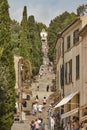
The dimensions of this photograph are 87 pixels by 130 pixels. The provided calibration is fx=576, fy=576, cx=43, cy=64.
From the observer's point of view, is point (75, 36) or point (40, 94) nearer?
point (75, 36)

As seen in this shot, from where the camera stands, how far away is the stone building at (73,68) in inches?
1528

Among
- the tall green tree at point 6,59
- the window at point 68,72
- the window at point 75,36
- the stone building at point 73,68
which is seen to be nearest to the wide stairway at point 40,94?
the stone building at point 73,68

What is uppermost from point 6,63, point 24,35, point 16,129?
point 24,35

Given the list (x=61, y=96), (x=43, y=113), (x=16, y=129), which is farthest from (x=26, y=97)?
(x=16, y=129)

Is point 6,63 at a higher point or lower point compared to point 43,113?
higher

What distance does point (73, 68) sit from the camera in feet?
141

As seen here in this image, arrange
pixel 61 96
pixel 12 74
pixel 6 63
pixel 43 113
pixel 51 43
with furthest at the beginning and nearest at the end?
pixel 51 43
pixel 43 113
pixel 61 96
pixel 12 74
pixel 6 63

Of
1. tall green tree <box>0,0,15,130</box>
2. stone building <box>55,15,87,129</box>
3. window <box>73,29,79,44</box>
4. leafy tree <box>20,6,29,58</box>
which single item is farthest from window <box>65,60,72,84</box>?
leafy tree <box>20,6,29,58</box>

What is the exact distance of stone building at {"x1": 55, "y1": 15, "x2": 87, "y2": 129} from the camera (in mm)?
38800

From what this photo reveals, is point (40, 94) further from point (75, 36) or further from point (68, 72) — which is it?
point (75, 36)

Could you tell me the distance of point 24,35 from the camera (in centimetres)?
10150

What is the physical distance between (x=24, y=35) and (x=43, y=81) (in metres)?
10.8

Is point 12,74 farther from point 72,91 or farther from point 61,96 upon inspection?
point 61,96

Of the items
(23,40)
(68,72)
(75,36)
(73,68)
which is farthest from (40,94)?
(75,36)
